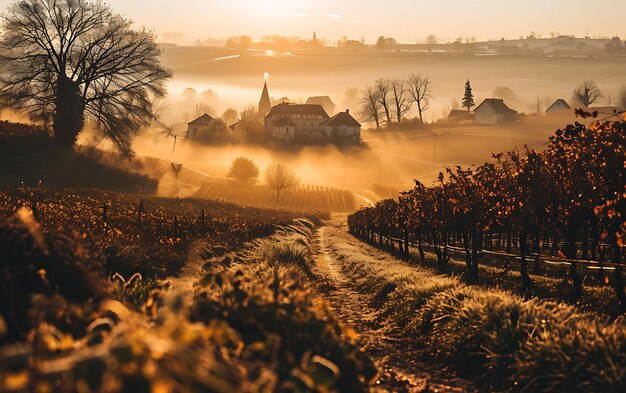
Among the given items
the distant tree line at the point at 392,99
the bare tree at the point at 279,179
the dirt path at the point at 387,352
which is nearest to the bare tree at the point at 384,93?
the distant tree line at the point at 392,99

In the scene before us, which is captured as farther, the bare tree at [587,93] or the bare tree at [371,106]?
the bare tree at [587,93]

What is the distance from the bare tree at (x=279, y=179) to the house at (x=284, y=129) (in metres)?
51.2

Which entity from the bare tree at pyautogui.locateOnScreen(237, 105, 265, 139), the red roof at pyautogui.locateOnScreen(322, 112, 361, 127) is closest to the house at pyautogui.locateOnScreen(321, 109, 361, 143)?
the red roof at pyautogui.locateOnScreen(322, 112, 361, 127)

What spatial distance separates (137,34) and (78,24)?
181 inches

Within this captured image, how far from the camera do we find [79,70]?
174 ft

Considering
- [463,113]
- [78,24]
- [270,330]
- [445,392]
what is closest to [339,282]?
[445,392]

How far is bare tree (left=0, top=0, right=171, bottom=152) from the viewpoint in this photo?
164ft

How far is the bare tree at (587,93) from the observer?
7343 inches

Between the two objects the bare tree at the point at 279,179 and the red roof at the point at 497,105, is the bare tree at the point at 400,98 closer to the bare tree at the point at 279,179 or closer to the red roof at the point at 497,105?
the red roof at the point at 497,105

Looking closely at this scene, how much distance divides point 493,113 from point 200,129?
255ft

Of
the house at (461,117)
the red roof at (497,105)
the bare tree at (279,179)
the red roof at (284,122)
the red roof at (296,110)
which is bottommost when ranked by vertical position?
the bare tree at (279,179)

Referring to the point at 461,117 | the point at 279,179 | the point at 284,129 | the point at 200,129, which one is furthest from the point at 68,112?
the point at 461,117

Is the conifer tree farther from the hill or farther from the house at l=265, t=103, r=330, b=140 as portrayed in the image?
the hill

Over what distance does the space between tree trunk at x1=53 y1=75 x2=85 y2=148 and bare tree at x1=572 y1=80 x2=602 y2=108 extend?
16587 cm
